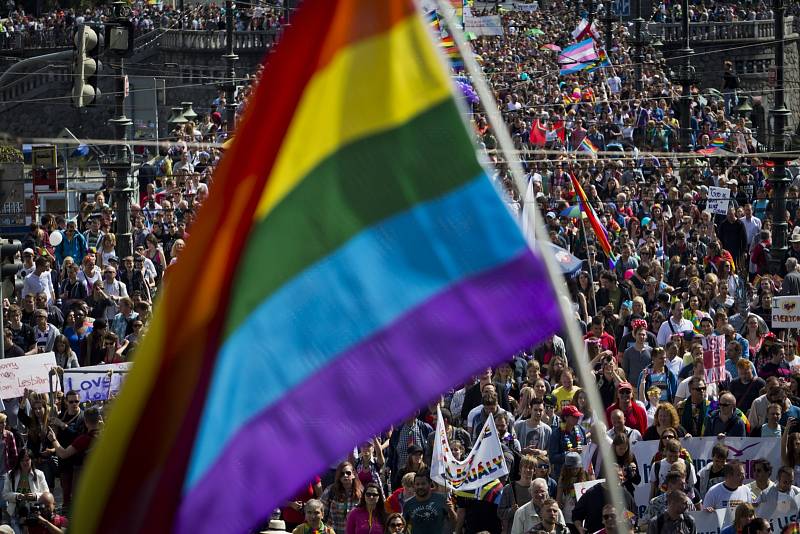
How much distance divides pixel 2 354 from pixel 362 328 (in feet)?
36.2

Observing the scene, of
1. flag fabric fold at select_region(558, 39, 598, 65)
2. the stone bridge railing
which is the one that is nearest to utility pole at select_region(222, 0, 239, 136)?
flag fabric fold at select_region(558, 39, 598, 65)

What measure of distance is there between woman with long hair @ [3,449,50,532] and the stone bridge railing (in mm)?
46014

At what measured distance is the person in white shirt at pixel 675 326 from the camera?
1623 centimetres

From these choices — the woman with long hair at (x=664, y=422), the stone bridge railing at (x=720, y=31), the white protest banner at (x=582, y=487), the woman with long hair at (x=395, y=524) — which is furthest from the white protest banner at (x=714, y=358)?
the stone bridge railing at (x=720, y=31)

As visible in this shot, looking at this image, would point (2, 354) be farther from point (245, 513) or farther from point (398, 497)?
point (245, 513)

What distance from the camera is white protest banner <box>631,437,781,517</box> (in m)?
12.3

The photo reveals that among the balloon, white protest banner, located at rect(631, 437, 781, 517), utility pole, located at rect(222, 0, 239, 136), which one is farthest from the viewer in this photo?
utility pole, located at rect(222, 0, 239, 136)

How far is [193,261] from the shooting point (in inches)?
182

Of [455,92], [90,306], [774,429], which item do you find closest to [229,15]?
[90,306]

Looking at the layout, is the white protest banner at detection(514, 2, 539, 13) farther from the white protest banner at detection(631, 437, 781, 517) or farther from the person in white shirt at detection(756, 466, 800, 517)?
the person in white shirt at detection(756, 466, 800, 517)

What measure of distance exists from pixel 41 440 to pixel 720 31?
48283 millimetres

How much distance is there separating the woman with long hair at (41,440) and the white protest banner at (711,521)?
5405mm

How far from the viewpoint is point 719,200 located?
2341 cm

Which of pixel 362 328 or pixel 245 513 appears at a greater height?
pixel 362 328
